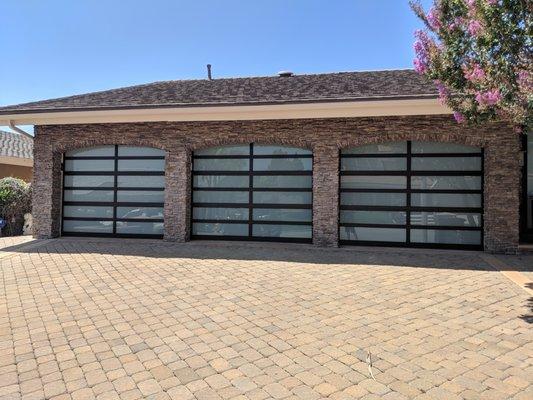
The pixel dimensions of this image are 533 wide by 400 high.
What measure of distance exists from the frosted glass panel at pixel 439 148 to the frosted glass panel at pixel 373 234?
2161 millimetres

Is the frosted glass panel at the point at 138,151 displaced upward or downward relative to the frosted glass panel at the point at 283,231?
upward

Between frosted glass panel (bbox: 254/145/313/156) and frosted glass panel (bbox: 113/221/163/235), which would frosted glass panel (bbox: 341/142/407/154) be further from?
frosted glass panel (bbox: 113/221/163/235)

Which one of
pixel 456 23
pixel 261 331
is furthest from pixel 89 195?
pixel 456 23

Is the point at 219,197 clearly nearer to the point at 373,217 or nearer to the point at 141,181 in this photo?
the point at 141,181

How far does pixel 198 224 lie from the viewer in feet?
39.5

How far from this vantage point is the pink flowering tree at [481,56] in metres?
5.91

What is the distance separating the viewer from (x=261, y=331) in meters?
4.86

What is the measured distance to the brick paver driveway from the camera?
11.9 feet

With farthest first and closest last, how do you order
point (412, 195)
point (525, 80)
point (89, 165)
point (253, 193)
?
point (89, 165) → point (253, 193) → point (412, 195) → point (525, 80)

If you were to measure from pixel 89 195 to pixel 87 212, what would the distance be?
1.71 ft

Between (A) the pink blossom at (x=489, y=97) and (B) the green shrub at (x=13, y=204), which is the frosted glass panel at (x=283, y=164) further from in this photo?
(B) the green shrub at (x=13, y=204)

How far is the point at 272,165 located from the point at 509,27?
266 inches

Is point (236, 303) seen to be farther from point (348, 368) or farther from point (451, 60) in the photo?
point (451, 60)

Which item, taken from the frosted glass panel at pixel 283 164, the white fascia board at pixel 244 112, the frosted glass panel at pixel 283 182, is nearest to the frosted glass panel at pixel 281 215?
the frosted glass panel at pixel 283 182
